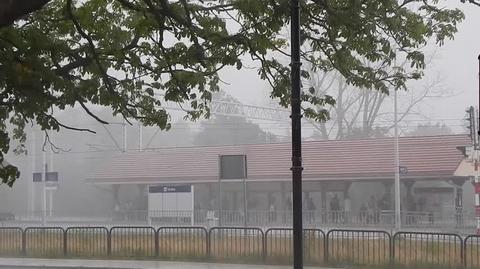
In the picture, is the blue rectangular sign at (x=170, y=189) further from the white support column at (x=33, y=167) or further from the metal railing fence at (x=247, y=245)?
the white support column at (x=33, y=167)

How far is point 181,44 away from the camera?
10.4 metres

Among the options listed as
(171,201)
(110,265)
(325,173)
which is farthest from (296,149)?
(325,173)

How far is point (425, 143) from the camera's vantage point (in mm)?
40219

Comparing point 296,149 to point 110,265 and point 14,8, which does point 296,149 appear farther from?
point 110,265

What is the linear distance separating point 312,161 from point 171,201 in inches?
355

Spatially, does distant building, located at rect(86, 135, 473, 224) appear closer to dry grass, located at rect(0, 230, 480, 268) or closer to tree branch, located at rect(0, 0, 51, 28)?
dry grass, located at rect(0, 230, 480, 268)

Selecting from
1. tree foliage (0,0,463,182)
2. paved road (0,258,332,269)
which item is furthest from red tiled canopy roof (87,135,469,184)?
tree foliage (0,0,463,182)

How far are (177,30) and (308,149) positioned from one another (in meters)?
33.6

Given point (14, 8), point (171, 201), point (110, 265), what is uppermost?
point (14, 8)

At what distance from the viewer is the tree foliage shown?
882 centimetres

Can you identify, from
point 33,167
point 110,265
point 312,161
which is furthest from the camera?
point 33,167

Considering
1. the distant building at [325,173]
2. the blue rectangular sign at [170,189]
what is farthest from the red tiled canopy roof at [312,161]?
the blue rectangular sign at [170,189]

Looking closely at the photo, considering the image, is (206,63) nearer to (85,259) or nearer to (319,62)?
(319,62)

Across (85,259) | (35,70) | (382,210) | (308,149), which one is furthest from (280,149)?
(35,70)
